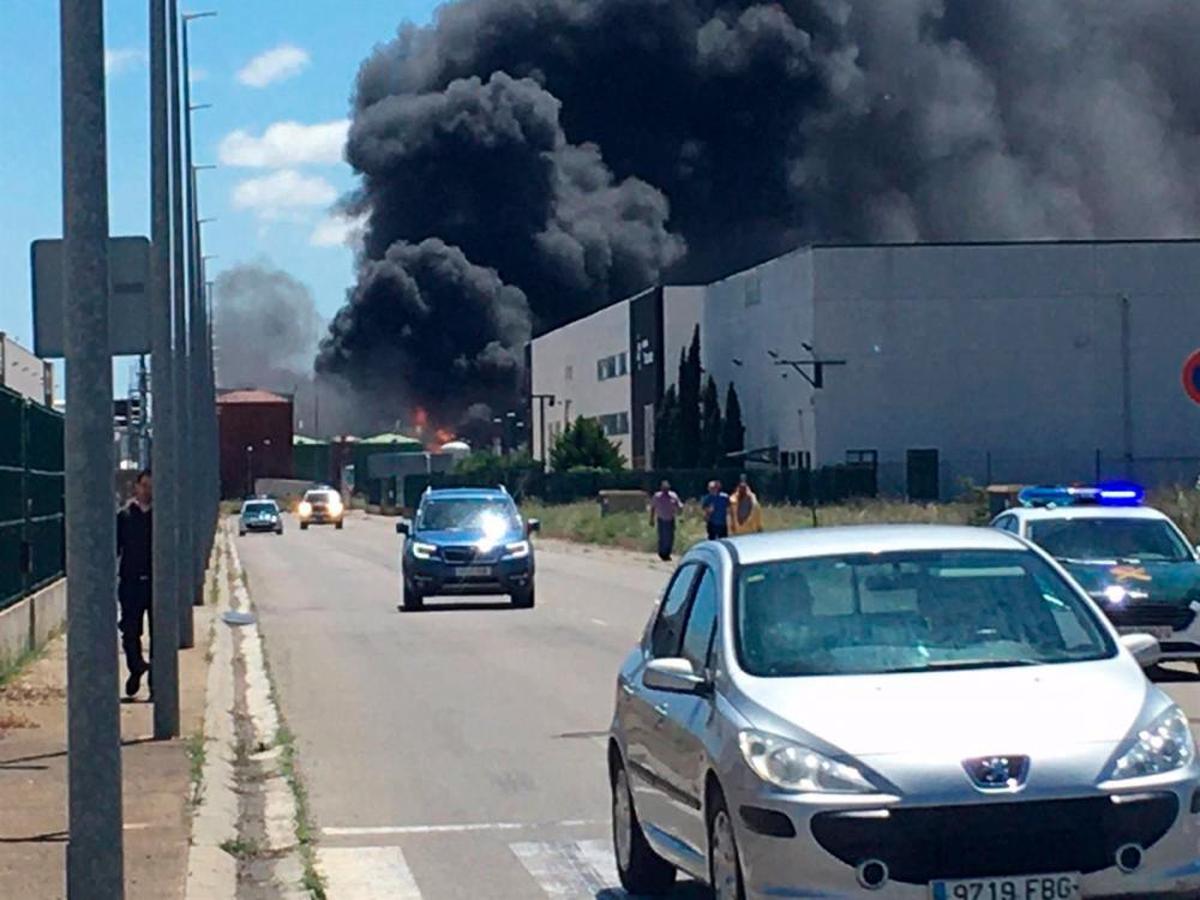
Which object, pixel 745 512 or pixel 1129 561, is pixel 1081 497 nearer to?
pixel 1129 561

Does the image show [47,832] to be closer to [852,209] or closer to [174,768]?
[174,768]

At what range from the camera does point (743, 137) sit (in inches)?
5059

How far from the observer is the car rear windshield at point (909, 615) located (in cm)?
761

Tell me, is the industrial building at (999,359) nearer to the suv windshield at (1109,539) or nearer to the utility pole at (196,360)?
the utility pole at (196,360)

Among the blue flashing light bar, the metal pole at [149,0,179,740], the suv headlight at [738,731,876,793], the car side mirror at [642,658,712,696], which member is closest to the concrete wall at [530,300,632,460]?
the blue flashing light bar

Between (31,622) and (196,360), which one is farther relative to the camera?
(196,360)

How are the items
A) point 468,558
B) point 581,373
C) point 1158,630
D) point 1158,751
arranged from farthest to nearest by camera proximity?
point 581,373, point 468,558, point 1158,630, point 1158,751

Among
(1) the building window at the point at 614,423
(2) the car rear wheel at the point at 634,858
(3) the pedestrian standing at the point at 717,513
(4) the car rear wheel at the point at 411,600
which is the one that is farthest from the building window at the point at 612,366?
(2) the car rear wheel at the point at 634,858

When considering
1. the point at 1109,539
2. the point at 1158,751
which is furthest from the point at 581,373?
the point at 1158,751

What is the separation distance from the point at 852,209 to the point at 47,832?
122 m

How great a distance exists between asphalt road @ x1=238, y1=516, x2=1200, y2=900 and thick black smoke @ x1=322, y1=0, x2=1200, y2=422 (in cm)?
8960

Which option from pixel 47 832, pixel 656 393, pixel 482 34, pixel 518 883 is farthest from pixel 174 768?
pixel 482 34

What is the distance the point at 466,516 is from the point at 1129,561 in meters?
14.1

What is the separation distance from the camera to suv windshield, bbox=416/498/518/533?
2997 centimetres
